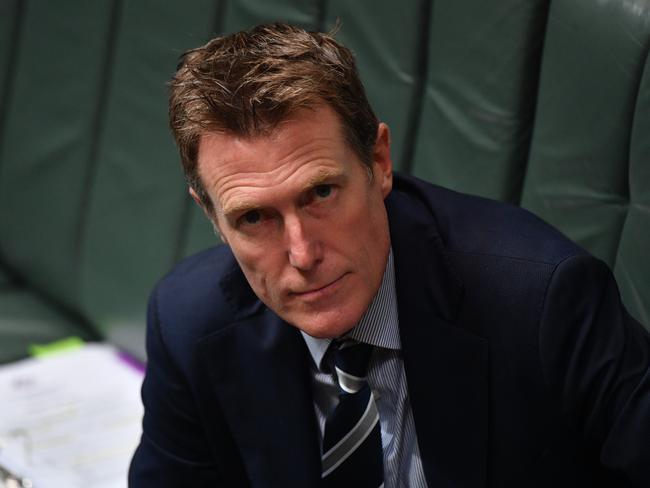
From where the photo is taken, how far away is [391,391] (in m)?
1.36

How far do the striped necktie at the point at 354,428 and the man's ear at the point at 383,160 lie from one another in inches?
7.5

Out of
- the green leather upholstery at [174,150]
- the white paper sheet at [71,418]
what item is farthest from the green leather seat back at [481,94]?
the white paper sheet at [71,418]

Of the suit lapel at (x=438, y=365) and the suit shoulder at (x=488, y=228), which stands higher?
the suit shoulder at (x=488, y=228)

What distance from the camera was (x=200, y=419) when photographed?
4.73 feet

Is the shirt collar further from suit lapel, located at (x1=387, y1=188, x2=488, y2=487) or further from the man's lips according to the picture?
the man's lips

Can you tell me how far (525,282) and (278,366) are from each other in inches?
12.9

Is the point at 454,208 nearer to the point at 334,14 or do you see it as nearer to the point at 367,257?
the point at 367,257

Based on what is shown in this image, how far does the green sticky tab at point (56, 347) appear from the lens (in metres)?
2.22

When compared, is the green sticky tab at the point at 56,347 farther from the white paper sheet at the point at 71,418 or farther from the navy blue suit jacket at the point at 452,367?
the navy blue suit jacket at the point at 452,367

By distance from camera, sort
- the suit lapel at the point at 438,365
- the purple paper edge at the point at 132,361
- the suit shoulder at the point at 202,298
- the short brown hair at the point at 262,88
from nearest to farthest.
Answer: the short brown hair at the point at 262,88 → the suit lapel at the point at 438,365 → the suit shoulder at the point at 202,298 → the purple paper edge at the point at 132,361

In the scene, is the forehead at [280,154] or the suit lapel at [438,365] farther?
the suit lapel at [438,365]

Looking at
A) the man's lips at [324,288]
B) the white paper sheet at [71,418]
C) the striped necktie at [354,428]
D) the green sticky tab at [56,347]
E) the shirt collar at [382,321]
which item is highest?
the man's lips at [324,288]

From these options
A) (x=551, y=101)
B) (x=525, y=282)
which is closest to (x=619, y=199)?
(x=551, y=101)

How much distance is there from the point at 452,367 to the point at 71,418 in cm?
93
